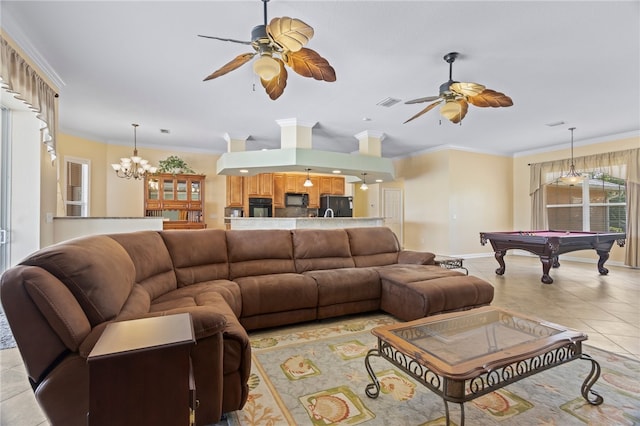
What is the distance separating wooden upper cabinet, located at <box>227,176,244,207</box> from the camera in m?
7.65

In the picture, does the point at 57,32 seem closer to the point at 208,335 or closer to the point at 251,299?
the point at 251,299

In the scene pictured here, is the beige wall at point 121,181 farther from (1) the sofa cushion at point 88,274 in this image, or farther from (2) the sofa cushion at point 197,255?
(1) the sofa cushion at point 88,274

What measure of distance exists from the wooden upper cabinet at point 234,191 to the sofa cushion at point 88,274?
606cm

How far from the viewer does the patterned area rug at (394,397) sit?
5.32 feet

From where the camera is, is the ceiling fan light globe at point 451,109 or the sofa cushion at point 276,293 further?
the ceiling fan light globe at point 451,109

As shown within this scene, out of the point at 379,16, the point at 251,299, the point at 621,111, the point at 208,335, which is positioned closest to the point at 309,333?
the point at 251,299

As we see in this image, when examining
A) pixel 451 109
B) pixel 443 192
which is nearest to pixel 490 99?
pixel 451 109

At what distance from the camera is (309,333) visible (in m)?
2.79

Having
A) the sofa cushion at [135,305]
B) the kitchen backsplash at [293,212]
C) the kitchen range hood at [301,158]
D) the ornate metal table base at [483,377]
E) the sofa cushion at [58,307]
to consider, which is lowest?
the ornate metal table base at [483,377]

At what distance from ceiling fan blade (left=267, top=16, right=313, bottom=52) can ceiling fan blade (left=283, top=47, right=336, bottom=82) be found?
211 mm

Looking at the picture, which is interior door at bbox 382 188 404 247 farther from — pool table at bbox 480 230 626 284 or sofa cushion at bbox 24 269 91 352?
sofa cushion at bbox 24 269 91 352

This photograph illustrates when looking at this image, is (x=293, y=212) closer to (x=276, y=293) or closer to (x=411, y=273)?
(x=411, y=273)

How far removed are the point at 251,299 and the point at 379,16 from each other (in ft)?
8.95

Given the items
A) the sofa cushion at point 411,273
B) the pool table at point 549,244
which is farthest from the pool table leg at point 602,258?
the sofa cushion at point 411,273
